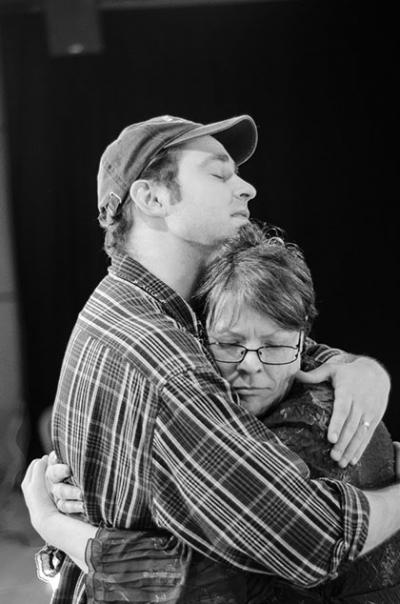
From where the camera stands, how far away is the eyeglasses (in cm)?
161

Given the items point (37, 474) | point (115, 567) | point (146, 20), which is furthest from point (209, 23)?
point (115, 567)

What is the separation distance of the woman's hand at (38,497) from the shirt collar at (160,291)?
50 cm

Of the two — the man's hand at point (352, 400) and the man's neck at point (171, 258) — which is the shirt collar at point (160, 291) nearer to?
the man's neck at point (171, 258)

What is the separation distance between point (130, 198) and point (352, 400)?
28.3 inches

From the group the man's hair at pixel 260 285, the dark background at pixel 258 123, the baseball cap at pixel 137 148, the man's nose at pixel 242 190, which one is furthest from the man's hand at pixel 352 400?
the dark background at pixel 258 123

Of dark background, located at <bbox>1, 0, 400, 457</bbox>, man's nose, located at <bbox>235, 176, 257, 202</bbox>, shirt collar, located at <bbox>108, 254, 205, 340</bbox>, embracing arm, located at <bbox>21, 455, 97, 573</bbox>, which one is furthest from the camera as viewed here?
dark background, located at <bbox>1, 0, 400, 457</bbox>

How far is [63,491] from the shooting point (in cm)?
170

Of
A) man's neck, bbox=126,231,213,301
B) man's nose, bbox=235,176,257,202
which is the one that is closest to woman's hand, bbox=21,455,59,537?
man's neck, bbox=126,231,213,301

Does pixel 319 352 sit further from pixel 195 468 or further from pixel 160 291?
pixel 195 468

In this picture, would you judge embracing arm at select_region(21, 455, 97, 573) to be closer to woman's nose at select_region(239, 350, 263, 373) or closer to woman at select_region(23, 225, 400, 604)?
woman at select_region(23, 225, 400, 604)

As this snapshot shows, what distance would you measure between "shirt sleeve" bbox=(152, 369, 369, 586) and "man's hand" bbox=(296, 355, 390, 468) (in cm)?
12

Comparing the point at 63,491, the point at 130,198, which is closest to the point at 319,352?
the point at 130,198

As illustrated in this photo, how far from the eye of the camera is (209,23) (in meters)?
5.25

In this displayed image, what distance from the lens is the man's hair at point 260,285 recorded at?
1611 mm
